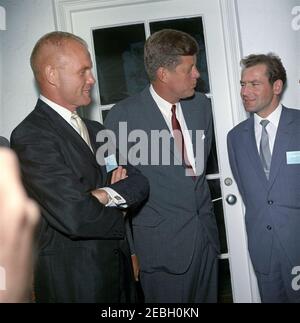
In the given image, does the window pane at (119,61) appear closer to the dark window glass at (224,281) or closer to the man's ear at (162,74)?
the man's ear at (162,74)

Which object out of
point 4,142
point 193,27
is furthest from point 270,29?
point 4,142

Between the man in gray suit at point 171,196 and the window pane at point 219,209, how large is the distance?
198mm

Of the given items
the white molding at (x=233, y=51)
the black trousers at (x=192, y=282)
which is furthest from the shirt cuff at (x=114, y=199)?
the white molding at (x=233, y=51)

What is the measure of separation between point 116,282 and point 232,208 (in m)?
0.90

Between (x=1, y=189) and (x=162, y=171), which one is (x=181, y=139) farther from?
(x=1, y=189)

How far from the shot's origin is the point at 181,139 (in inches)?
90.6

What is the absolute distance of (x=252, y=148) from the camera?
2297 mm

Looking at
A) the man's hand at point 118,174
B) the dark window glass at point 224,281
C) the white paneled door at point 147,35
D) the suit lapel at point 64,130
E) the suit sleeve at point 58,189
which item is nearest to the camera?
the suit sleeve at point 58,189

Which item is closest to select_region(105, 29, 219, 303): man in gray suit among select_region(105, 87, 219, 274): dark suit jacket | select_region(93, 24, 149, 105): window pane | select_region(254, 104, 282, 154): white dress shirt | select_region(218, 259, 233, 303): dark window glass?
select_region(105, 87, 219, 274): dark suit jacket

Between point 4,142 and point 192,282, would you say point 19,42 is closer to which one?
point 4,142

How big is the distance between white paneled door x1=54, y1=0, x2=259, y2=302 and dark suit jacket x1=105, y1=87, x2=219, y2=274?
23cm

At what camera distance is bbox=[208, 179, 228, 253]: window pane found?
8.27 ft

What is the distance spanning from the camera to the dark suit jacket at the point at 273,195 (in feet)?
7.29

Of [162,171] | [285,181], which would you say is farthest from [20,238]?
[285,181]
